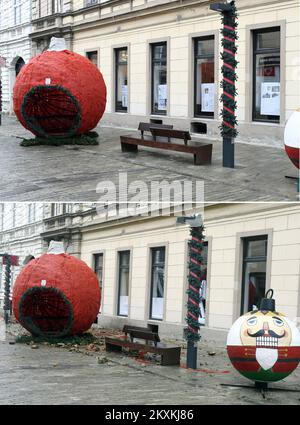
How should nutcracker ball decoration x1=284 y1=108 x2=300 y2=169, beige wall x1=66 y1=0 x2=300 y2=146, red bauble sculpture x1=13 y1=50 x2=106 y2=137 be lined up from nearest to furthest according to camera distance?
nutcracker ball decoration x1=284 y1=108 x2=300 y2=169 → red bauble sculpture x1=13 y1=50 x2=106 y2=137 → beige wall x1=66 y1=0 x2=300 y2=146

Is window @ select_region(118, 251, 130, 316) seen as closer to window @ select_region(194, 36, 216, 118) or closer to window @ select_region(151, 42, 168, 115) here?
window @ select_region(194, 36, 216, 118)

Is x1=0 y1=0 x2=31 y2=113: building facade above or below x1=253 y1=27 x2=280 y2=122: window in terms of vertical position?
above

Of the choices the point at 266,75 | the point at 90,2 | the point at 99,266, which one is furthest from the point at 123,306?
the point at 90,2

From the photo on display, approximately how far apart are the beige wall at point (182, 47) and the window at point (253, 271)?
4.16 m

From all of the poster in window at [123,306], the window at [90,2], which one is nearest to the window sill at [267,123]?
the poster in window at [123,306]

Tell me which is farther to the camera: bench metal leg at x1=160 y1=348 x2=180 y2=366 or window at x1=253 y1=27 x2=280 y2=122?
window at x1=253 y1=27 x2=280 y2=122

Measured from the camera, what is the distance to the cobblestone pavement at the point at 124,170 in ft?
42.2

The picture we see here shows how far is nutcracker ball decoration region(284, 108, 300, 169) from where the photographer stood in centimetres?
1157

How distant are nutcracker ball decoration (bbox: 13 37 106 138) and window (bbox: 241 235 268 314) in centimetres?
483

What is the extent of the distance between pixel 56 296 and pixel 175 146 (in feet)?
12.7

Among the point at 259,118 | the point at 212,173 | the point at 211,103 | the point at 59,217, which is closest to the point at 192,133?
the point at 211,103

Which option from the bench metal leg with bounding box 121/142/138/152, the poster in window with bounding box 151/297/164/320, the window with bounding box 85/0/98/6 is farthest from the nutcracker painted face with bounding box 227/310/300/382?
the window with bounding box 85/0/98/6

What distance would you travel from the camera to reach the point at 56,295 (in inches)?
633

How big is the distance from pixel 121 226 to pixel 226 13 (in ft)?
25.9
